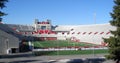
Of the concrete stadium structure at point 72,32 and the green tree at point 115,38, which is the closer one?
the green tree at point 115,38

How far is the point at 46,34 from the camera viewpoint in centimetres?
12556

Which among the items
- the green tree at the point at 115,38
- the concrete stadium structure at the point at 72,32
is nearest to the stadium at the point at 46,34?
the concrete stadium structure at the point at 72,32

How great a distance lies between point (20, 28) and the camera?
472ft

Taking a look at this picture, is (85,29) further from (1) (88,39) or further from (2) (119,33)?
(2) (119,33)

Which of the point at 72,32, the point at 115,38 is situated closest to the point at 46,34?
the point at 72,32

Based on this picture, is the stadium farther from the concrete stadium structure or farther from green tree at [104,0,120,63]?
green tree at [104,0,120,63]

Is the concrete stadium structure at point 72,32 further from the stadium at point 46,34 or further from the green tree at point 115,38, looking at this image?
the green tree at point 115,38

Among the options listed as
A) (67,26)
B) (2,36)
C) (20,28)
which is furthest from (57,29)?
(2,36)

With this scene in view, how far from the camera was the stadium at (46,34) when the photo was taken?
207ft

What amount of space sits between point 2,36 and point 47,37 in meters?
64.9

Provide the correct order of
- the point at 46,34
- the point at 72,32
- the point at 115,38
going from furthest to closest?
the point at 46,34 → the point at 72,32 → the point at 115,38

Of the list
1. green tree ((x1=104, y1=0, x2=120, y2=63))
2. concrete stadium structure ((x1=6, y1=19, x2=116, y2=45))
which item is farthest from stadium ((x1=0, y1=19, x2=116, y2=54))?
green tree ((x1=104, y1=0, x2=120, y2=63))

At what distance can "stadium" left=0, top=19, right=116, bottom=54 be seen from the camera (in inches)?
2485

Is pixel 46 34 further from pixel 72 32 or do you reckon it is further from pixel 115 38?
pixel 115 38
